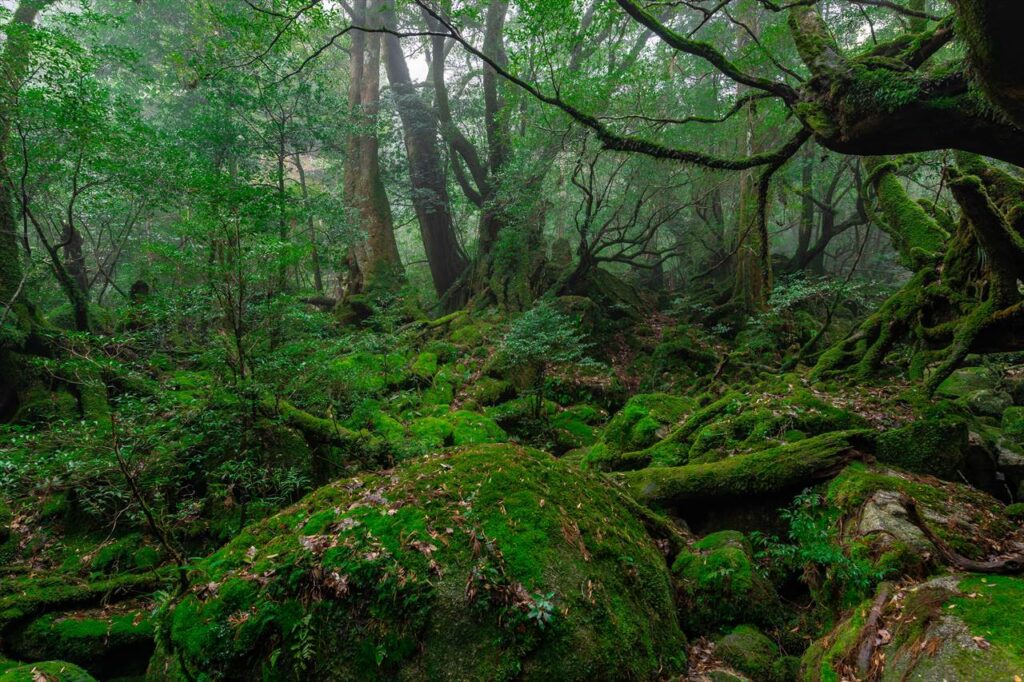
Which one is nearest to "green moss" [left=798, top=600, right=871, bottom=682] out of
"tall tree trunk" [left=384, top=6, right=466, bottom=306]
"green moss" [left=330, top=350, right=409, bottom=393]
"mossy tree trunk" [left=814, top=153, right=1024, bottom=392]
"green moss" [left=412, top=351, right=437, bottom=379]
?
"mossy tree trunk" [left=814, top=153, right=1024, bottom=392]

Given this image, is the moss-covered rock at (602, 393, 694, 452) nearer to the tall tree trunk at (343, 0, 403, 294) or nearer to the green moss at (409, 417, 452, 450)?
the green moss at (409, 417, 452, 450)

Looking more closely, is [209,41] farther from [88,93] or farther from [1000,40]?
[1000,40]

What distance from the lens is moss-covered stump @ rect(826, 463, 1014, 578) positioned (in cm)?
347

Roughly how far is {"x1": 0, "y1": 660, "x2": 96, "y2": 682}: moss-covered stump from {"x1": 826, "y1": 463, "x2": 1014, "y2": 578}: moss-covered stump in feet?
18.5

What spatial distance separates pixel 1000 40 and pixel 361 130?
1514 cm

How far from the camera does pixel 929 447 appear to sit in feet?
16.4

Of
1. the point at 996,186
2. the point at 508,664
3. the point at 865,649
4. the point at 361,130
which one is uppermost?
the point at 361,130

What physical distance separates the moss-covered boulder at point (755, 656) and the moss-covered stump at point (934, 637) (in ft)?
0.39

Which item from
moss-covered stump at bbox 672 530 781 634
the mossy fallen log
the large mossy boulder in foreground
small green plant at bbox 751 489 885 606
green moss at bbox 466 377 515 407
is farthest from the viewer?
green moss at bbox 466 377 515 407

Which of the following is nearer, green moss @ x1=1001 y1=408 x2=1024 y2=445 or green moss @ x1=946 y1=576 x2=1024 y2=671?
green moss @ x1=946 y1=576 x2=1024 y2=671

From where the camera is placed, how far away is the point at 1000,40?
2760 mm

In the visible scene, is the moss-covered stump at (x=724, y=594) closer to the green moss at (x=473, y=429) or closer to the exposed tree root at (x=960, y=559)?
the exposed tree root at (x=960, y=559)

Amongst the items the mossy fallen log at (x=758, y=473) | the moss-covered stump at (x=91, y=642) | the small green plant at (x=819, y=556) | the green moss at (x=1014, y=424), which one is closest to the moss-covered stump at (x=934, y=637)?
the small green plant at (x=819, y=556)

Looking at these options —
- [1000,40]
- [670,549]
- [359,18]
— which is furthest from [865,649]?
[359,18]
